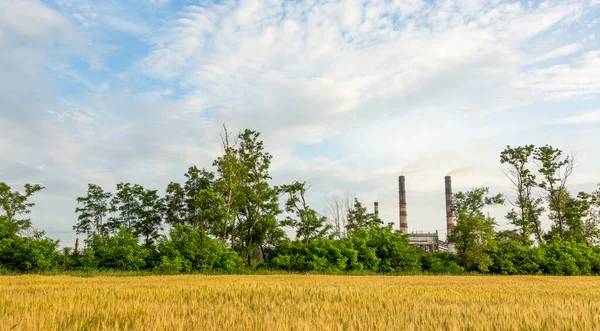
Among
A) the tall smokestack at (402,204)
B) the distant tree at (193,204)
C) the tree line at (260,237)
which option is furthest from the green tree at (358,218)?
the tall smokestack at (402,204)

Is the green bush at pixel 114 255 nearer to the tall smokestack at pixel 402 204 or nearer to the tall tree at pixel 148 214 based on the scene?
the tall tree at pixel 148 214

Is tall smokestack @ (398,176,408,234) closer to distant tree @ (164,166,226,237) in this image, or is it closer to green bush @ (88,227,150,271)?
distant tree @ (164,166,226,237)

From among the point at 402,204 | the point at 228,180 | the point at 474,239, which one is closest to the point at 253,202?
the point at 228,180

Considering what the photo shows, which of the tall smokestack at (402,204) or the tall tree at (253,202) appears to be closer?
the tall tree at (253,202)

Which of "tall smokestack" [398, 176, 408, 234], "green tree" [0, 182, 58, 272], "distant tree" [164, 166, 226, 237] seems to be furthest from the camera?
"tall smokestack" [398, 176, 408, 234]

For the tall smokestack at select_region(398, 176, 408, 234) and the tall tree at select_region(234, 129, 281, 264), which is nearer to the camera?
the tall tree at select_region(234, 129, 281, 264)

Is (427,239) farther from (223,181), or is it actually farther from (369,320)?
Result: (369,320)

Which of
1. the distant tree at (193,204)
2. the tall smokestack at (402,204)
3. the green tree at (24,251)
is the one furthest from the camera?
the tall smokestack at (402,204)

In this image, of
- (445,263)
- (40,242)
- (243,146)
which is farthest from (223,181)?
(445,263)

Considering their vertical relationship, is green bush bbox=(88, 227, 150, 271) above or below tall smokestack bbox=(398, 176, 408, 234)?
below

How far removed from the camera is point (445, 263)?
96.3ft

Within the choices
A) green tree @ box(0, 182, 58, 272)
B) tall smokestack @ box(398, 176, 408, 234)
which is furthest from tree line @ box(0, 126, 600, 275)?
tall smokestack @ box(398, 176, 408, 234)

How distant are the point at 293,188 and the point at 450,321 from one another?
99.8 ft

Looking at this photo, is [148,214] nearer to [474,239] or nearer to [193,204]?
[193,204]
